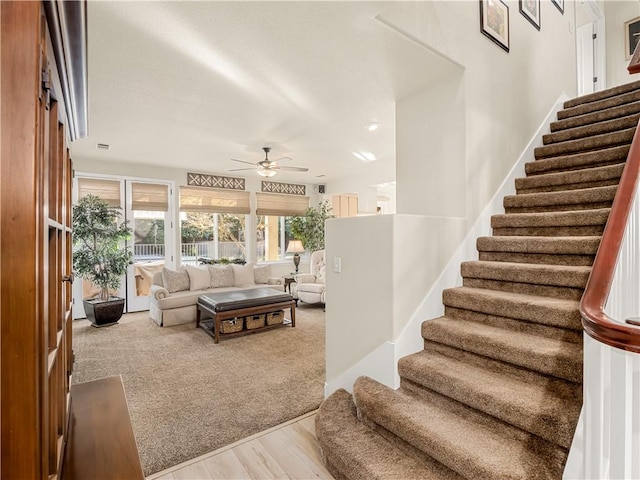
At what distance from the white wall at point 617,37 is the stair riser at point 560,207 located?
4003 millimetres

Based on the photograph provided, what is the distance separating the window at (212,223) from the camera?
6.85 metres

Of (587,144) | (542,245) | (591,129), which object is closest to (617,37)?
(591,129)

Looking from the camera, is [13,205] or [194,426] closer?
[13,205]

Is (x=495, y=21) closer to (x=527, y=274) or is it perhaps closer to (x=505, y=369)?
(x=527, y=274)

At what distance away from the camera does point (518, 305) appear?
214 centimetres

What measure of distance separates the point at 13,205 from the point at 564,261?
295 cm

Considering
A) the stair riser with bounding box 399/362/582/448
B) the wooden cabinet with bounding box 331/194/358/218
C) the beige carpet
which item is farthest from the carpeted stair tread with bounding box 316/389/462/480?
the wooden cabinet with bounding box 331/194/358/218

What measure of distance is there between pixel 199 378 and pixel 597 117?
479 centimetres

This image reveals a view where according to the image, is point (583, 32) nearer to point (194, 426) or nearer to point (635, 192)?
point (635, 192)

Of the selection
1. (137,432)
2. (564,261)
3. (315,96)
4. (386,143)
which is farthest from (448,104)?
(137,432)

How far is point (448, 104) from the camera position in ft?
9.32

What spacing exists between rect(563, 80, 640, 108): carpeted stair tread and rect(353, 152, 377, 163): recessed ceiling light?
9.09 ft

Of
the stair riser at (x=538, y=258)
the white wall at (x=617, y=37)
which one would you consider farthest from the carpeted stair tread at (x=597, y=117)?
the white wall at (x=617, y=37)

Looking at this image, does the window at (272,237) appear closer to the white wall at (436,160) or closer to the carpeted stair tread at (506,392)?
the white wall at (436,160)
